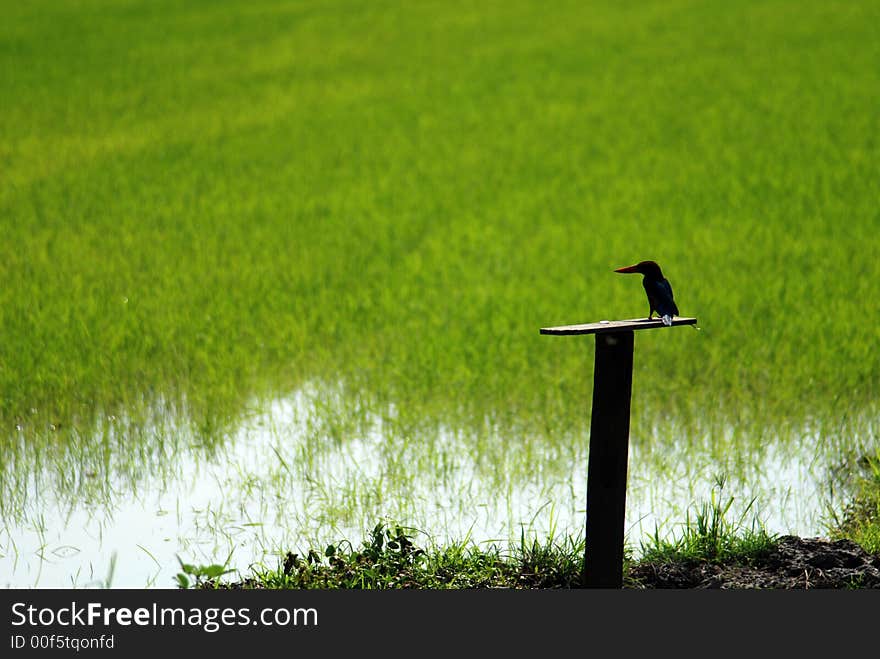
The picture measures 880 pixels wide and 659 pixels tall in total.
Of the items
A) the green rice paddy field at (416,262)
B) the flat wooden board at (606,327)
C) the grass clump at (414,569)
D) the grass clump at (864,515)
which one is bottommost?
the grass clump at (414,569)

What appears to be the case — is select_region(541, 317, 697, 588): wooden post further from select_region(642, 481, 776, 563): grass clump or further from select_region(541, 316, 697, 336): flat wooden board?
select_region(642, 481, 776, 563): grass clump

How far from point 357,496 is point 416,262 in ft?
12.5

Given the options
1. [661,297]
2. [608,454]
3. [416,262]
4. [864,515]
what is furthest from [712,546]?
[416,262]

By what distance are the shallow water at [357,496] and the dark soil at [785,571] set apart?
0.99ft

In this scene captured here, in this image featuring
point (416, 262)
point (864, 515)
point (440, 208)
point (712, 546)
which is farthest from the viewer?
point (440, 208)

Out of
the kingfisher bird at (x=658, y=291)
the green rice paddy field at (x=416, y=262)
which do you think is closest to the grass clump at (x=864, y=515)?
the green rice paddy field at (x=416, y=262)

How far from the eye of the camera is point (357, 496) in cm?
443

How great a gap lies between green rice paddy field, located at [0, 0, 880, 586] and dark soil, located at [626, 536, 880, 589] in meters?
0.43

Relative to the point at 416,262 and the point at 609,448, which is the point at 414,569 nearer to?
the point at 609,448

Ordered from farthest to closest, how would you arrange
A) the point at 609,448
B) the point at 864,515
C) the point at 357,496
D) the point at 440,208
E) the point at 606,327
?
1. the point at 440,208
2. the point at 357,496
3. the point at 864,515
4. the point at 609,448
5. the point at 606,327

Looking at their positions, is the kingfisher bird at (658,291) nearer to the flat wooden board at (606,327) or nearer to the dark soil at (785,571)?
the flat wooden board at (606,327)

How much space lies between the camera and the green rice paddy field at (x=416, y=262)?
482 cm

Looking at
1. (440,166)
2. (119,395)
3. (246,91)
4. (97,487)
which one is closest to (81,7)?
(246,91)

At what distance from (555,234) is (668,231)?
3.00ft
